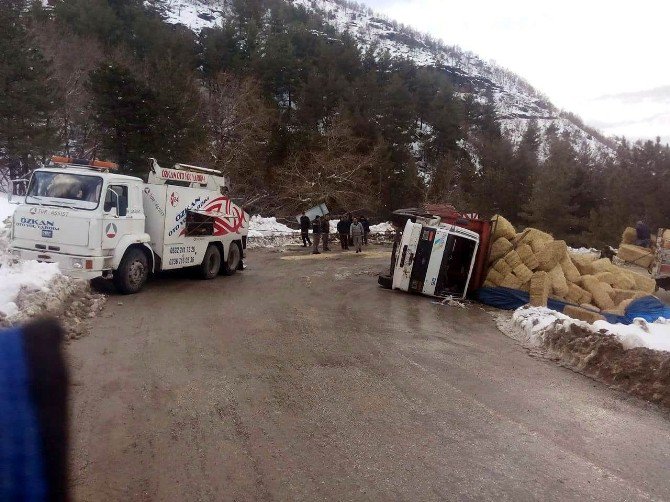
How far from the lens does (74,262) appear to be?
9.95 meters

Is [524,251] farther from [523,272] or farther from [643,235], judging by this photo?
[643,235]

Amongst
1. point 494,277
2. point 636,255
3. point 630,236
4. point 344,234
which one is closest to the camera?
point 494,277

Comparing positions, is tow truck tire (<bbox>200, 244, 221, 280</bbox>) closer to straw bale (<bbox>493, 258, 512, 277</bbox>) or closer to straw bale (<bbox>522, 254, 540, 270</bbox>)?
straw bale (<bbox>493, 258, 512, 277</bbox>)

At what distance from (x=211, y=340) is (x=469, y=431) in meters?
4.19

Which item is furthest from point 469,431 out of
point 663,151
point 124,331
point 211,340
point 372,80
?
point 372,80

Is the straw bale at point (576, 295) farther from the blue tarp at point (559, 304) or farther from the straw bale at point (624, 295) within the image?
the straw bale at point (624, 295)

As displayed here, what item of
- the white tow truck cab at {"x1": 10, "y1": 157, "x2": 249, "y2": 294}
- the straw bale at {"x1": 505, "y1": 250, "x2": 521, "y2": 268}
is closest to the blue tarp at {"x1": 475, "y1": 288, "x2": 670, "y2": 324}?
the straw bale at {"x1": 505, "y1": 250, "x2": 521, "y2": 268}

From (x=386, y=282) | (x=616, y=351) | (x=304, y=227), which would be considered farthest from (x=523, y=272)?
(x=304, y=227)

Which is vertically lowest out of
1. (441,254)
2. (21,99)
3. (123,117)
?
(441,254)

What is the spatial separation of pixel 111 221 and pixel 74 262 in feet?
3.36

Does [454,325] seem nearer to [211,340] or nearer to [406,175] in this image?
[211,340]

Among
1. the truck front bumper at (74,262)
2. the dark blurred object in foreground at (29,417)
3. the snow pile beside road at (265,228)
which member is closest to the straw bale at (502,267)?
the truck front bumper at (74,262)

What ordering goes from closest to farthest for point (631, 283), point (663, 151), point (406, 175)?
point (631, 283) < point (663, 151) < point (406, 175)

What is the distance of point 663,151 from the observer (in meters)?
34.3
